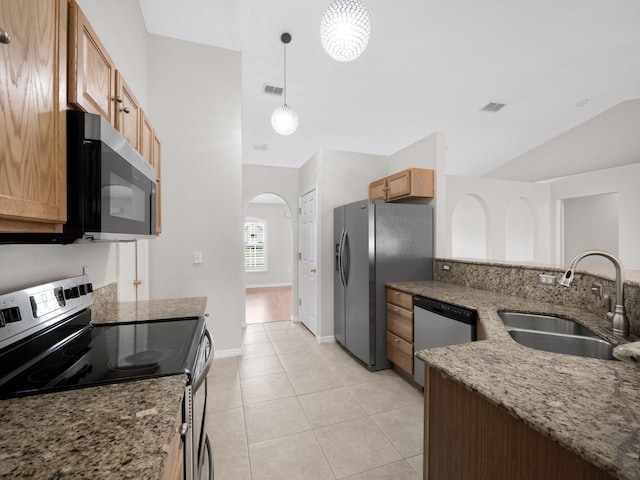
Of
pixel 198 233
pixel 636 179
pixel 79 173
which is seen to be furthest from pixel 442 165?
pixel 636 179

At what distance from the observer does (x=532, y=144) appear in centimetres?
593

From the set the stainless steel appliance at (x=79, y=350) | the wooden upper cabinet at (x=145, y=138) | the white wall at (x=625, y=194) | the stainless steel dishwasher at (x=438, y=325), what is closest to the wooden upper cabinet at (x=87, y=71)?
the wooden upper cabinet at (x=145, y=138)

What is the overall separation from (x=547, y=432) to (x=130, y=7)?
11.6ft

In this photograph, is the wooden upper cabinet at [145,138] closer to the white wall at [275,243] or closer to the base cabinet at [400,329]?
the base cabinet at [400,329]

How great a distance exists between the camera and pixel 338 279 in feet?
11.6

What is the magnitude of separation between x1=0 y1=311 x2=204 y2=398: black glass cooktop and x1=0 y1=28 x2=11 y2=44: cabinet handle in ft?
2.78

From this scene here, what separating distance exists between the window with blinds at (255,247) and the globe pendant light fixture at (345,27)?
6843 mm

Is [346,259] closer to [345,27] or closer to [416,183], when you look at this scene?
[416,183]

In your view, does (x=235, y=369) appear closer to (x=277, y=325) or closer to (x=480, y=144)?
(x=277, y=325)

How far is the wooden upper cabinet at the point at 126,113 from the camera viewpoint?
1.35 metres

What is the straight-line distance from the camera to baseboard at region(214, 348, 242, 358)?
307 centimetres

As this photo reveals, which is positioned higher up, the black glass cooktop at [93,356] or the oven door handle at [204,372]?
the black glass cooktop at [93,356]

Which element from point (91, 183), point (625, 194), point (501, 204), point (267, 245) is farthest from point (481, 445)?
point (267, 245)

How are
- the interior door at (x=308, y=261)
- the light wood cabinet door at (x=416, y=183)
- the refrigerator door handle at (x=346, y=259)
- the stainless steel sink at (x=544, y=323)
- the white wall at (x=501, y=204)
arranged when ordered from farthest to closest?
the white wall at (x=501, y=204), the interior door at (x=308, y=261), the refrigerator door handle at (x=346, y=259), the light wood cabinet door at (x=416, y=183), the stainless steel sink at (x=544, y=323)
